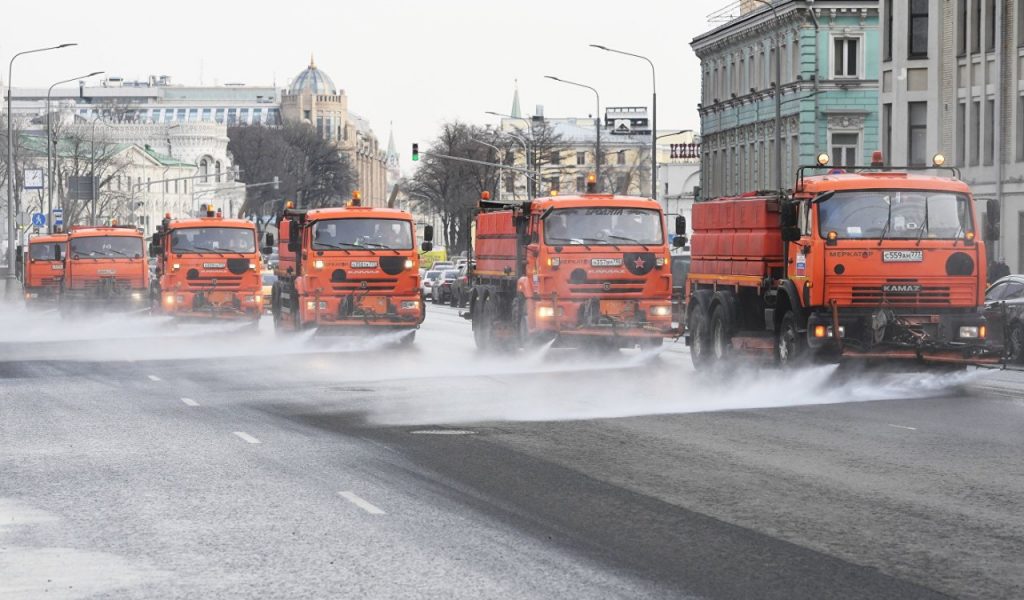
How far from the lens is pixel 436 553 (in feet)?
33.5

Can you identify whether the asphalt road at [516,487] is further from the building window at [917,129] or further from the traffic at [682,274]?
the building window at [917,129]

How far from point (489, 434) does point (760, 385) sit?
7.22 m

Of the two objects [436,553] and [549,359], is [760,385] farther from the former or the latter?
[436,553]

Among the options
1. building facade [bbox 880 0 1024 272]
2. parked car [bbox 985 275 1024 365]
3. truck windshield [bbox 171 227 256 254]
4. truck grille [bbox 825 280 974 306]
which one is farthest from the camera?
building facade [bbox 880 0 1024 272]

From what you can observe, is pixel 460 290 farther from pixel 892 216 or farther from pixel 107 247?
pixel 892 216

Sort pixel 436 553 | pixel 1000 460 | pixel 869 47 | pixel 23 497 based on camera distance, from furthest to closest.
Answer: pixel 869 47 < pixel 1000 460 < pixel 23 497 < pixel 436 553

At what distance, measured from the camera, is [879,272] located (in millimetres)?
22703

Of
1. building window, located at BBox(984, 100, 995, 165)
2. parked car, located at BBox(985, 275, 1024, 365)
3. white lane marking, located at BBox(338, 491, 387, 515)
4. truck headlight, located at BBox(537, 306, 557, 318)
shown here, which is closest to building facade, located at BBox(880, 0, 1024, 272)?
building window, located at BBox(984, 100, 995, 165)

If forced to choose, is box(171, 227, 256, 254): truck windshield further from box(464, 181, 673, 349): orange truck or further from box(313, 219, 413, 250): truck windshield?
box(464, 181, 673, 349): orange truck

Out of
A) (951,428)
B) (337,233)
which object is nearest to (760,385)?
(951,428)

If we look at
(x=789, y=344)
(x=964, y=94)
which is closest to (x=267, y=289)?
(x=964, y=94)

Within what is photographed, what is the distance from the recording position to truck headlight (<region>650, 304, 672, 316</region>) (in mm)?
29062

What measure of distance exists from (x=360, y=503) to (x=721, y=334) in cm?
1420

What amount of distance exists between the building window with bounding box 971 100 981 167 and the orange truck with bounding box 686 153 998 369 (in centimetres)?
2709
